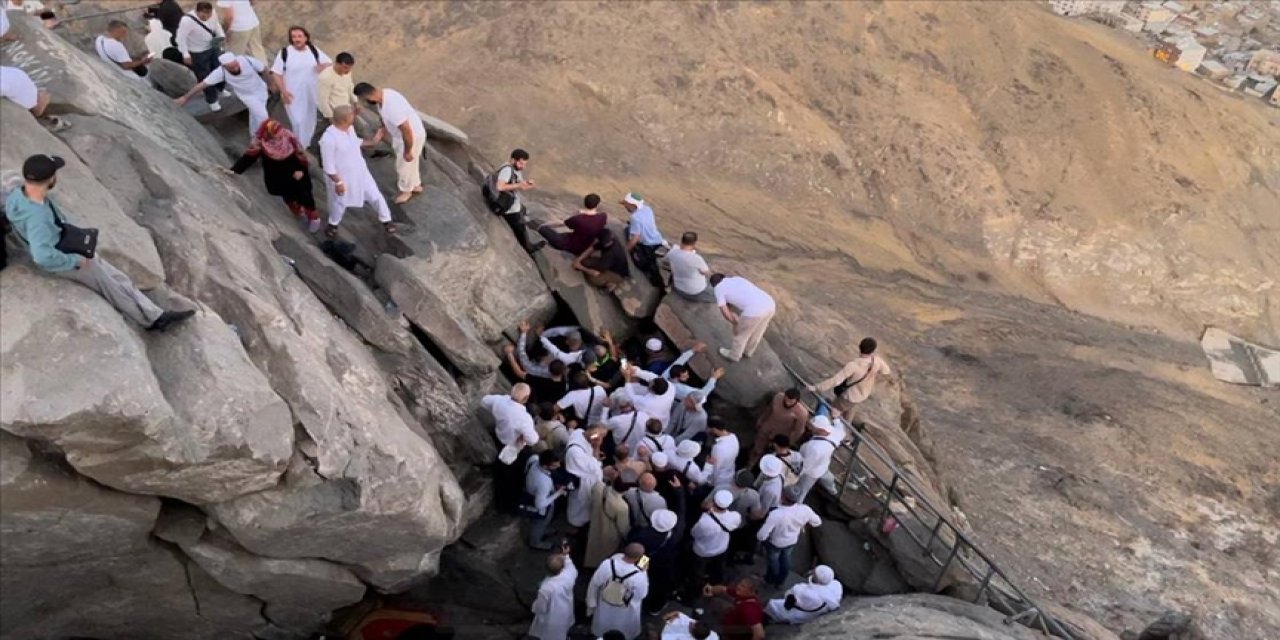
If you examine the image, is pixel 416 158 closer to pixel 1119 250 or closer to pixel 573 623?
pixel 573 623

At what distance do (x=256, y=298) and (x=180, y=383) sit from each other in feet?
4.44

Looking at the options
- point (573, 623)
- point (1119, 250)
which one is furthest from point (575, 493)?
point (1119, 250)

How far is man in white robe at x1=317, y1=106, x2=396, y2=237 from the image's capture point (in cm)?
984

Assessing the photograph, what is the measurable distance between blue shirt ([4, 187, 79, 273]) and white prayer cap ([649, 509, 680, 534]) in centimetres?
536

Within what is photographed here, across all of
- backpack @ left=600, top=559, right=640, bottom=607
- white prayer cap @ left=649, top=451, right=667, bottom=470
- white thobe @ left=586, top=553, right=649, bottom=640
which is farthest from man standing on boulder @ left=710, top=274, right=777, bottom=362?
backpack @ left=600, top=559, right=640, bottom=607

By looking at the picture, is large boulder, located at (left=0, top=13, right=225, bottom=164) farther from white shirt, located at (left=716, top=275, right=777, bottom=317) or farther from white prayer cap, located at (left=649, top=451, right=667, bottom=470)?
white shirt, located at (left=716, top=275, right=777, bottom=317)

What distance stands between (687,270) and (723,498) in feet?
11.4

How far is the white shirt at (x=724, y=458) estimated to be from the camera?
10.3 metres

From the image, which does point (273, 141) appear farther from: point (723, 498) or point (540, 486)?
point (723, 498)

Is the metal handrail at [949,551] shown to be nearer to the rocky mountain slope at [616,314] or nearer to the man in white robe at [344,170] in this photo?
the rocky mountain slope at [616,314]

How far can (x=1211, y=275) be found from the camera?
27156 millimetres

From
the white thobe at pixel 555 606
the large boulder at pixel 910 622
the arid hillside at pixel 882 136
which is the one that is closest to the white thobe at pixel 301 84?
the white thobe at pixel 555 606

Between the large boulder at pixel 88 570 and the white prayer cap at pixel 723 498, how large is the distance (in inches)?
175

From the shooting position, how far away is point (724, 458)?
33.9 feet
